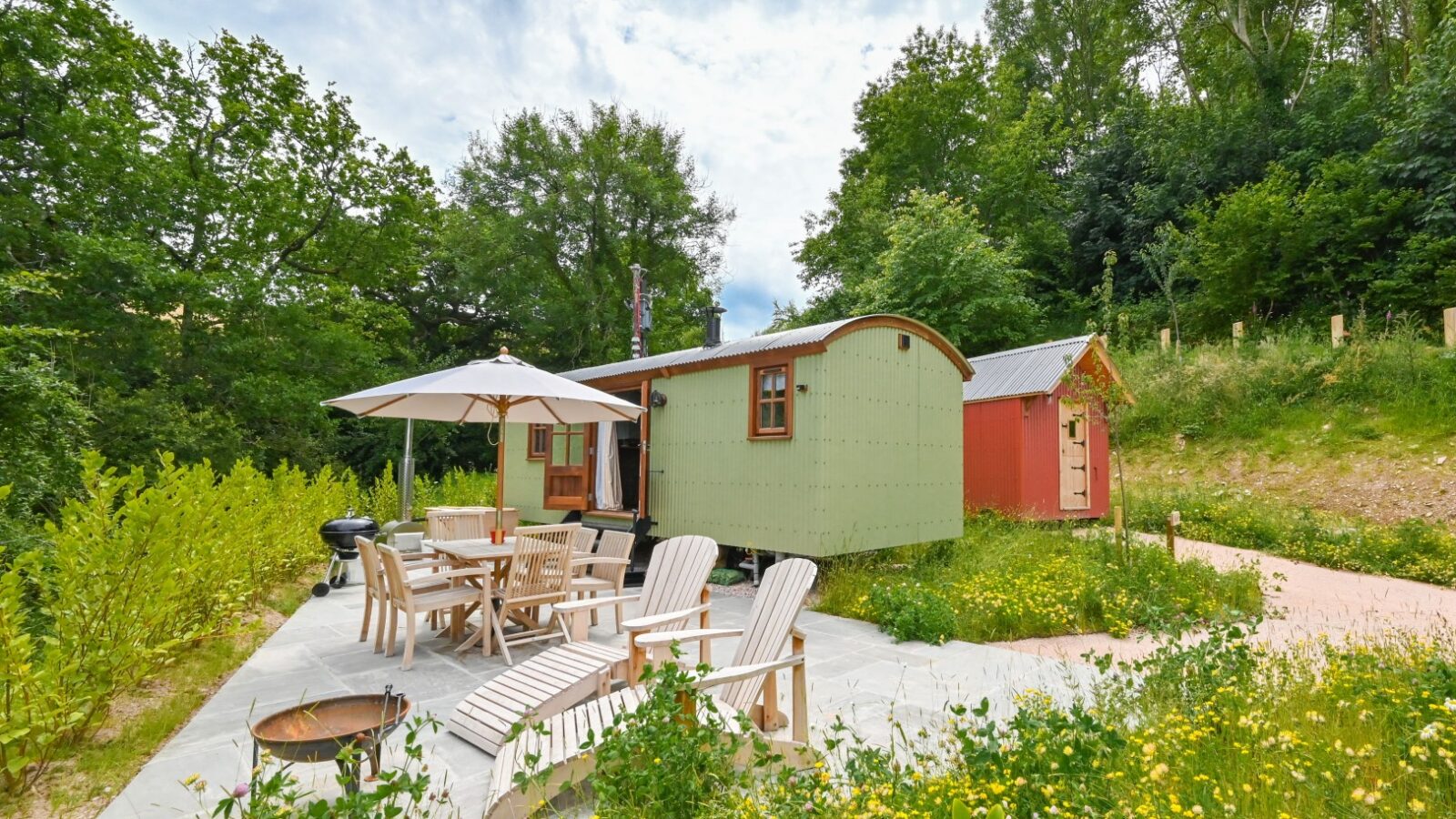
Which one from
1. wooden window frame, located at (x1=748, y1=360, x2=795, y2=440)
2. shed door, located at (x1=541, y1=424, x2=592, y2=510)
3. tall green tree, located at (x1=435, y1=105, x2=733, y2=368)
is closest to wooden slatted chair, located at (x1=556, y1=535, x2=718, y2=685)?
wooden window frame, located at (x1=748, y1=360, x2=795, y2=440)

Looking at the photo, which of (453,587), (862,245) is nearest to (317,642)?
(453,587)

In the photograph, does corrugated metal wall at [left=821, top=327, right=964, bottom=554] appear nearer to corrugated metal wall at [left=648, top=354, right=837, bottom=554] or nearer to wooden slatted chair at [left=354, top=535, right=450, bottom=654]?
corrugated metal wall at [left=648, top=354, right=837, bottom=554]

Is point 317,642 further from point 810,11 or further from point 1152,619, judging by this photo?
point 810,11

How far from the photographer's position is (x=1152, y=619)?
344 centimetres

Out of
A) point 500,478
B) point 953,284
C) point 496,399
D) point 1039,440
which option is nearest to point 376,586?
point 500,478

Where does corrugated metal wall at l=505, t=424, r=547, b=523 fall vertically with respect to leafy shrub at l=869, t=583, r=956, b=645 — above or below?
above

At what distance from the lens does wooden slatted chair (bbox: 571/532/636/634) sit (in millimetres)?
5105

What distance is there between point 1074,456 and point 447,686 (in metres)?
9.17

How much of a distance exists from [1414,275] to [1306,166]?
455 centimetres

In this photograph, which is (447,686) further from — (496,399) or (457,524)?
(457,524)

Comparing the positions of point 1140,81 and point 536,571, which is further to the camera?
point 1140,81

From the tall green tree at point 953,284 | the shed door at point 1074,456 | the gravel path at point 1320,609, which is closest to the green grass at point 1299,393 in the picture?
the tall green tree at point 953,284

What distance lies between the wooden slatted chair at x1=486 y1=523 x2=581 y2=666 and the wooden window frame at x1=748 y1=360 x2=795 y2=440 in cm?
250

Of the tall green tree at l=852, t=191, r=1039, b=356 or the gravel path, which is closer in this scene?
the gravel path
